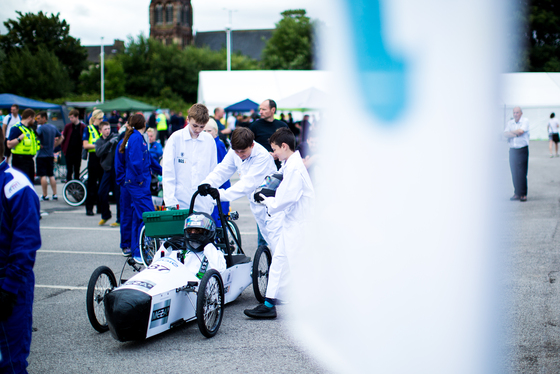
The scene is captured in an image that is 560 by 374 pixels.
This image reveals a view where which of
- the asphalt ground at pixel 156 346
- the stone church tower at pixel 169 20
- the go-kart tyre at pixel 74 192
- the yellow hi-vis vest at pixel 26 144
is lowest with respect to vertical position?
the asphalt ground at pixel 156 346

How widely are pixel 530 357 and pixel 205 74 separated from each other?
2918cm

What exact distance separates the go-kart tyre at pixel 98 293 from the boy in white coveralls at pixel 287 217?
4.06ft

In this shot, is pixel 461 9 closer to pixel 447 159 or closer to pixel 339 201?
pixel 447 159

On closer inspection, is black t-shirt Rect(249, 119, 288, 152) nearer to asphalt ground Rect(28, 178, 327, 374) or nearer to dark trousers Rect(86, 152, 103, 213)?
asphalt ground Rect(28, 178, 327, 374)

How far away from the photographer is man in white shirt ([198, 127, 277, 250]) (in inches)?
215

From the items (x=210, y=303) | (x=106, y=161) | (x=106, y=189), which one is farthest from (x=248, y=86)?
(x=210, y=303)

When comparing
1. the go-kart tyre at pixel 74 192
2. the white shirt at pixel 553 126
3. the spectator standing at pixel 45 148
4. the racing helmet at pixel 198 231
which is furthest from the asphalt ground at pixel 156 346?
the white shirt at pixel 553 126

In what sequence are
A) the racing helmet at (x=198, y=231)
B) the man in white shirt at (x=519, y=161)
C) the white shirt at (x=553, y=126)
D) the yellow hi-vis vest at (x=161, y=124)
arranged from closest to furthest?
the racing helmet at (x=198, y=231) < the man in white shirt at (x=519, y=161) < the white shirt at (x=553, y=126) < the yellow hi-vis vest at (x=161, y=124)

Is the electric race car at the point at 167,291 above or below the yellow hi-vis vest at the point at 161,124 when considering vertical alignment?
below

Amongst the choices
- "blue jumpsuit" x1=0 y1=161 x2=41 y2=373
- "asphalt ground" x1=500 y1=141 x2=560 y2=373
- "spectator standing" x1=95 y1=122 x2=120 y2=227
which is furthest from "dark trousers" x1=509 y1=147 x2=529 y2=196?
"blue jumpsuit" x1=0 y1=161 x2=41 y2=373

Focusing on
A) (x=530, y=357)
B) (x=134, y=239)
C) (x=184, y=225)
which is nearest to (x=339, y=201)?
(x=530, y=357)

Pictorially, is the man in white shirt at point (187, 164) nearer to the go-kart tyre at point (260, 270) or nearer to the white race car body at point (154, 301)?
the go-kart tyre at point (260, 270)

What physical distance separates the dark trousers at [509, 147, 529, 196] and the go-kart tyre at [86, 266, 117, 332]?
9176 mm

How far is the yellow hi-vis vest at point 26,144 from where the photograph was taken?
10727mm
